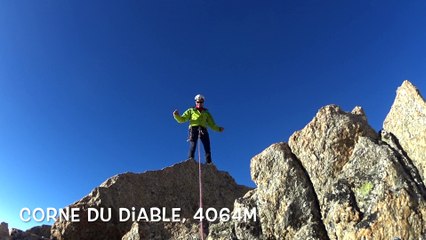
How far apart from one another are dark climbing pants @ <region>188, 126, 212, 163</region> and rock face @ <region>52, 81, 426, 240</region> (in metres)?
8.39

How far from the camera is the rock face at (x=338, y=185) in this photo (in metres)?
12.3

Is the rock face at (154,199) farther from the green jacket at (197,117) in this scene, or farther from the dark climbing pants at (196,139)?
the green jacket at (197,117)

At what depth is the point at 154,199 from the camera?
22828mm

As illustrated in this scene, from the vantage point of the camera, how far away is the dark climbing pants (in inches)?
1081

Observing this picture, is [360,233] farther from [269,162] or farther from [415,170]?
[269,162]

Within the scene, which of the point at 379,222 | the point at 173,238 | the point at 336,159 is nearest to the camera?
the point at 379,222

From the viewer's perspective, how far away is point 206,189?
2423cm

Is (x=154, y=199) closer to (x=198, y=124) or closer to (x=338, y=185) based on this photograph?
(x=198, y=124)

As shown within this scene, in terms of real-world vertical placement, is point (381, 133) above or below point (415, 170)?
above

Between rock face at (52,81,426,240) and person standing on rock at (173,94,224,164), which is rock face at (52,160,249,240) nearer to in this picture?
rock face at (52,81,426,240)

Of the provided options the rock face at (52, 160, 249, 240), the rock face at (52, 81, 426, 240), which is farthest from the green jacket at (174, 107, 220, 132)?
the rock face at (52, 81, 426, 240)

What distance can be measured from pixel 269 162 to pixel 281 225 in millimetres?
2807

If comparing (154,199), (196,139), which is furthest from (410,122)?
(196,139)

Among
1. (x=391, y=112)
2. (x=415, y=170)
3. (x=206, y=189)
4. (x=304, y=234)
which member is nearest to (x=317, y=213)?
(x=304, y=234)
